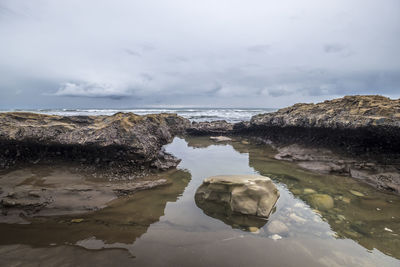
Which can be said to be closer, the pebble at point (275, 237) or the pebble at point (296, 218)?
the pebble at point (275, 237)

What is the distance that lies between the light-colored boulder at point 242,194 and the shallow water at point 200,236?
0.20 meters

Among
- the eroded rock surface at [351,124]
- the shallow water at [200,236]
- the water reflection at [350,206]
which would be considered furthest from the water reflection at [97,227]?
the eroded rock surface at [351,124]

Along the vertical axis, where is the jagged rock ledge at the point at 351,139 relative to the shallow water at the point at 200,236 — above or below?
above

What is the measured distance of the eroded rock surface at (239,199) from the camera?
2.99 meters

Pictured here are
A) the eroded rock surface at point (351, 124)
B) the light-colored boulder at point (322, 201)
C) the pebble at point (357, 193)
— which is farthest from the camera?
the eroded rock surface at point (351, 124)

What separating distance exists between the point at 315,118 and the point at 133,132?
19.3 ft

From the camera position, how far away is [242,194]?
125 inches

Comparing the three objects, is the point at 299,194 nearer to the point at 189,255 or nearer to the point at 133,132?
the point at 189,255

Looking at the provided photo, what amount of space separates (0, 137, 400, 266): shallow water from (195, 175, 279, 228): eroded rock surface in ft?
0.50

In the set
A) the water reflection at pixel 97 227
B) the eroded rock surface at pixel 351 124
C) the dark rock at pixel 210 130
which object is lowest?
the water reflection at pixel 97 227

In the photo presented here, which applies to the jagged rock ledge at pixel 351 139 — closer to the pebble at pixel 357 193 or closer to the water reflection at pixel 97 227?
the pebble at pixel 357 193

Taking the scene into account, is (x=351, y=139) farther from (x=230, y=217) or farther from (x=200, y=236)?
(x=200, y=236)

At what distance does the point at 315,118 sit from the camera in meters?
6.79

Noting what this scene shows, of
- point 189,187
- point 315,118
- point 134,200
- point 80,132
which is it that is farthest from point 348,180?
point 80,132
